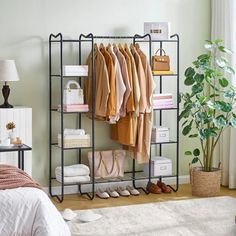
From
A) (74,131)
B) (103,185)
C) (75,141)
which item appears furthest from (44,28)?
(103,185)

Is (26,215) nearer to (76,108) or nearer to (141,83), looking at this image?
(76,108)

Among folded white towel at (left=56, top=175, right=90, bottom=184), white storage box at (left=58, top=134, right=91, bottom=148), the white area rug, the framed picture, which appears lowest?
the white area rug

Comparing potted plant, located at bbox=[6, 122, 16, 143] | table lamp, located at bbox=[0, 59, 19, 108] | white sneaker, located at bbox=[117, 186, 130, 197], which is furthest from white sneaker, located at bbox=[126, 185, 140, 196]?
table lamp, located at bbox=[0, 59, 19, 108]

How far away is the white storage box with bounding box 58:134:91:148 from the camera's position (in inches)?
226

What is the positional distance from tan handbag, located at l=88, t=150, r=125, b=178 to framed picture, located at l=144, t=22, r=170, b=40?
4.37ft

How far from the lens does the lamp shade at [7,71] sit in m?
5.38

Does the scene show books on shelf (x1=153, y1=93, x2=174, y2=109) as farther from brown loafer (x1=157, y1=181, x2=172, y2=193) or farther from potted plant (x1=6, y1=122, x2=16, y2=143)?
potted plant (x1=6, y1=122, x2=16, y2=143)

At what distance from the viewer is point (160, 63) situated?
20.0 feet

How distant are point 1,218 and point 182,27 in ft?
12.2

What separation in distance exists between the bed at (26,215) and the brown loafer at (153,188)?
2458 millimetres

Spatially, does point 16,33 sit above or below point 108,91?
above

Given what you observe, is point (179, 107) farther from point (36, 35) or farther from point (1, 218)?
point (1, 218)

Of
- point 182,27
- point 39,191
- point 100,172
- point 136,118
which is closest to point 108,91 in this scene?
point 136,118

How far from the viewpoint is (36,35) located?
588 centimetres
